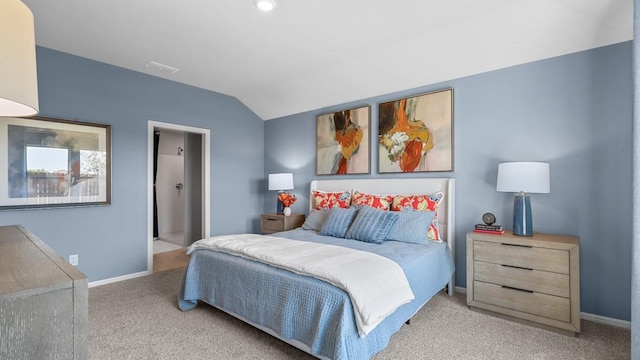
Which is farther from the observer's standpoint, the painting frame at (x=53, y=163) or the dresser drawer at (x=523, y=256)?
the painting frame at (x=53, y=163)

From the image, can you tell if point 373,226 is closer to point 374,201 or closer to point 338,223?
point 338,223

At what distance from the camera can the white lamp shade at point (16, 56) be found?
2.23ft

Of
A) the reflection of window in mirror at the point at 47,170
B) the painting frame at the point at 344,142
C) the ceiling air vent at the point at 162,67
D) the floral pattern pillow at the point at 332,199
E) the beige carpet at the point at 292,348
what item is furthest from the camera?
the painting frame at the point at 344,142

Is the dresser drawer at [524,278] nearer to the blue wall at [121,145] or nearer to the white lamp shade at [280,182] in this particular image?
the white lamp shade at [280,182]

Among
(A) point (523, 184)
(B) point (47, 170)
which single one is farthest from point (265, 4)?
(B) point (47, 170)

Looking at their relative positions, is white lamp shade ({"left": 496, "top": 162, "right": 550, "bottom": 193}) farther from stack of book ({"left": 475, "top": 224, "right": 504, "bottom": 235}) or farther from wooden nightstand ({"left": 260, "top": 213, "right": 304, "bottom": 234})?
wooden nightstand ({"left": 260, "top": 213, "right": 304, "bottom": 234})

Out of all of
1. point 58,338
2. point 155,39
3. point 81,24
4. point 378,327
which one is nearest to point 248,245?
point 378,327

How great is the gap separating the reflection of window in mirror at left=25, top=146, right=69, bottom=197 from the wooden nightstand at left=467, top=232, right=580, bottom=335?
4.11 meters

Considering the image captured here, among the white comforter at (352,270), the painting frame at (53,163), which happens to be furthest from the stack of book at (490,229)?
the painting frame at (53,163)

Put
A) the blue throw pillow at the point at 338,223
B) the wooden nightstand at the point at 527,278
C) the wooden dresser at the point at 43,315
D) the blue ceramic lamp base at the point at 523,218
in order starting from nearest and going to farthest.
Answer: the wooden dresser at the point at 43,315
the wooden nightstand at the point at 527,278
the blue ceramic lamp base at the point at 523,218
the blue throw pillow at the point at 338,223

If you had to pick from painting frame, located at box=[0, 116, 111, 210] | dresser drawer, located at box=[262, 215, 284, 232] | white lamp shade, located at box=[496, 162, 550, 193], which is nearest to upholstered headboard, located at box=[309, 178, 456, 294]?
white lamp shade, located at box=[496, 162, 550, 193]

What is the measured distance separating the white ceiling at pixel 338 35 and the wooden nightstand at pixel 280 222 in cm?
192

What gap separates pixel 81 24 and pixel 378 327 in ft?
11.2

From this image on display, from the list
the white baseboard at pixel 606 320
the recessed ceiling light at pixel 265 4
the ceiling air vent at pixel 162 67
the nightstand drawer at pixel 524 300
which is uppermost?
the recessed ceiling light at pixel 265 4
